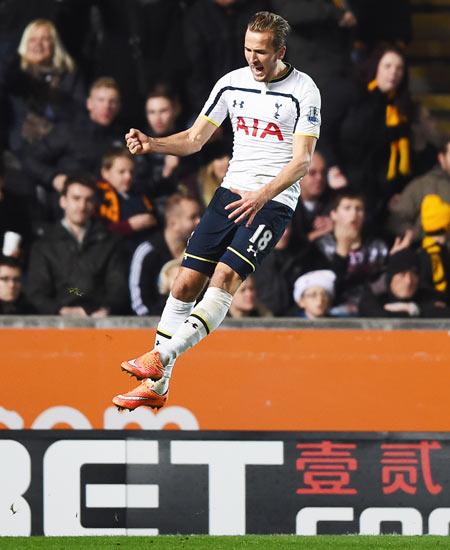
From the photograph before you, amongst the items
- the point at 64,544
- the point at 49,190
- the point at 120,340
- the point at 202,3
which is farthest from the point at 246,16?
the point at 64,544

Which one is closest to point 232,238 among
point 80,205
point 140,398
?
point 140,398

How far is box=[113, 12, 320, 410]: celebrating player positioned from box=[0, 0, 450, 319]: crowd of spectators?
8.57 feet

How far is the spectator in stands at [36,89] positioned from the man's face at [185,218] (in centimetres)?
112

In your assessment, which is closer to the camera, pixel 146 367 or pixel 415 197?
pixel 146 367

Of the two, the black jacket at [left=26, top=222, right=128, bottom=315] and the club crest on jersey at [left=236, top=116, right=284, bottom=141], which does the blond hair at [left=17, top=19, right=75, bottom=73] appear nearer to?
the black jacket at [left=26, top=222, right=128, bottom=315]

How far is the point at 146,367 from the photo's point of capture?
6.38 metres

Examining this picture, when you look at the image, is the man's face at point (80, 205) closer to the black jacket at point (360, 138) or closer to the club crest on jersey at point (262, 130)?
the black jacket at point (360, 138)

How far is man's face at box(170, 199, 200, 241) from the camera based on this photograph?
9.54 metres

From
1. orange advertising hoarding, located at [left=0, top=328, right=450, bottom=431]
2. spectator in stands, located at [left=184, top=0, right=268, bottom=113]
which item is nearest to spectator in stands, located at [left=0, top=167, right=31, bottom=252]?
spectator in stands, located at [left=184, top=0, right=268, bottom=113]

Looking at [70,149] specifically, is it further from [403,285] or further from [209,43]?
[403,285]

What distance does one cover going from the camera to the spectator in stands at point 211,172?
977 centimetres

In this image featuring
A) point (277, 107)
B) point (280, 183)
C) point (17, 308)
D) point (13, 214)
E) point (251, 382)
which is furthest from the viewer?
point (13, 214)

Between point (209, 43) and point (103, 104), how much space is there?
961 mm

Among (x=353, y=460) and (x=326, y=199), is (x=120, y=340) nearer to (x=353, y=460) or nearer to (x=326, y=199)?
(x=353, y=460)
